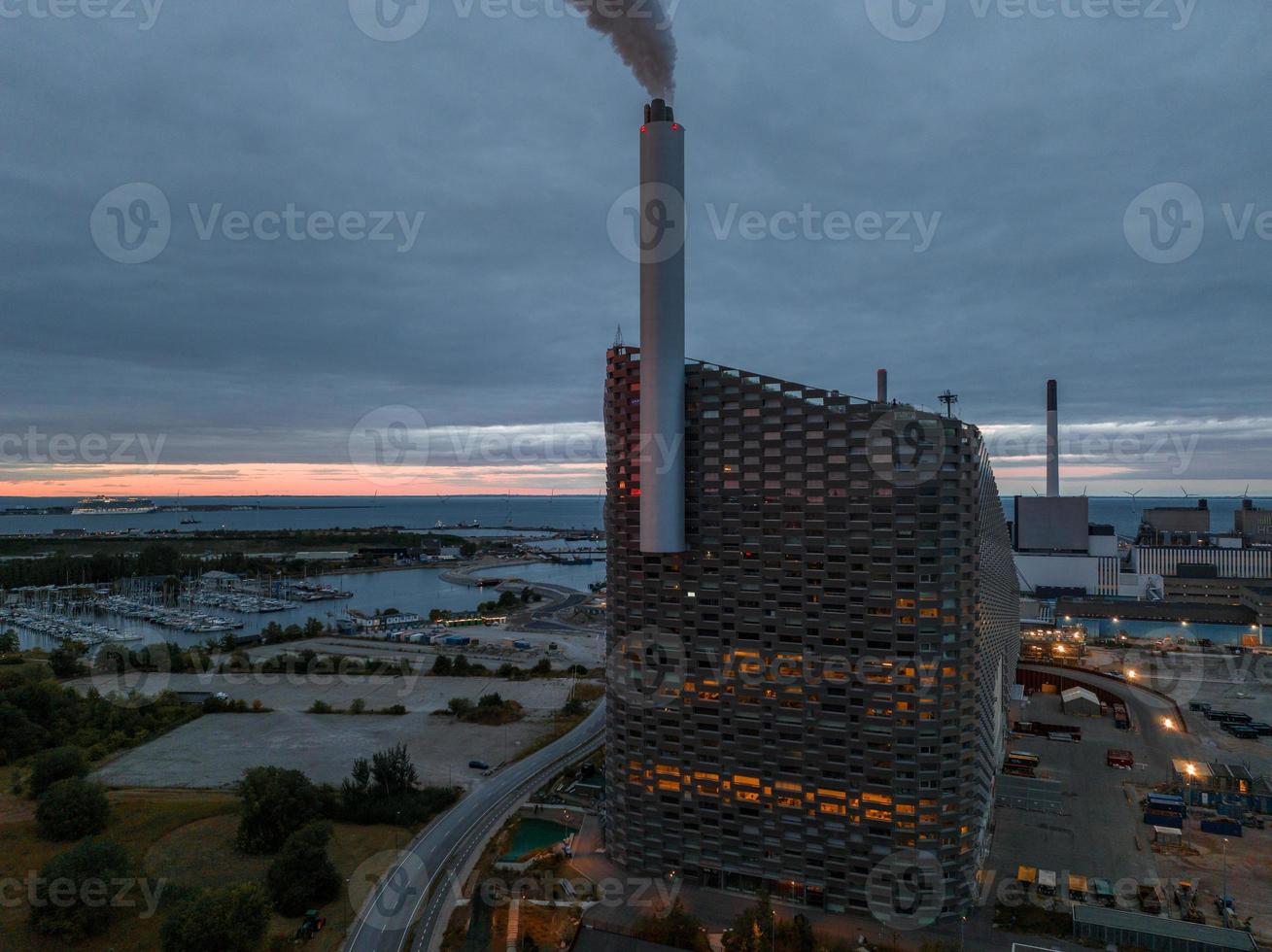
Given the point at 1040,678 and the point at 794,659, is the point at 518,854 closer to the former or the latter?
the point at 794,659

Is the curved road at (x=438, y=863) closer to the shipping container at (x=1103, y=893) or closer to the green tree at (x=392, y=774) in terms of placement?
the green tree at (x=392, y=774)

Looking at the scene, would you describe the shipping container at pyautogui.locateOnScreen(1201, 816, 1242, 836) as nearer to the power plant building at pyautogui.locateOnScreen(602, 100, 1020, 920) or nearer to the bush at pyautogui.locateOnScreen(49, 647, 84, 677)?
the power plant building at pyautogui.locateOnScreen(602, 100, 1020, 920)

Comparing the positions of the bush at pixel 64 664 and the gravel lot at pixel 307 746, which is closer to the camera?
the gravel lot at pixel 307 746

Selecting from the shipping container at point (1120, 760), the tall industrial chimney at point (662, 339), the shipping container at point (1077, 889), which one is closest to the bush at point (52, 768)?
the tall industrial chimney at point (662, 339)

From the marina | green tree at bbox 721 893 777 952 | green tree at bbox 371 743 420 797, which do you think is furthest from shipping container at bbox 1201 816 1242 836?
the marina

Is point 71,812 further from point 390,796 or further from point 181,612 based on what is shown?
point 181,612
